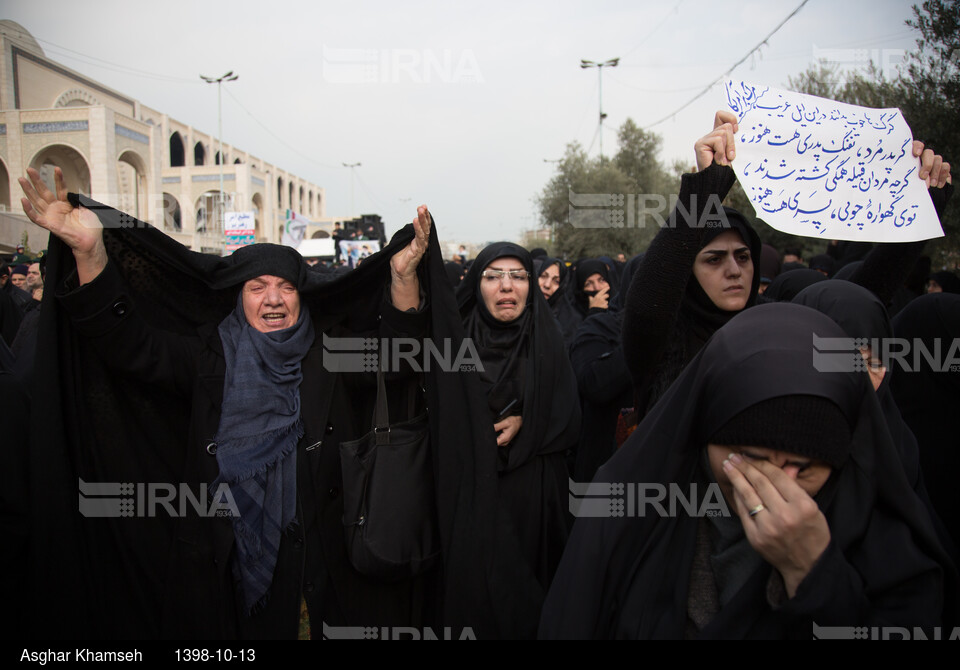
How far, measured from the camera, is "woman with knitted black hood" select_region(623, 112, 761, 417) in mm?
1733

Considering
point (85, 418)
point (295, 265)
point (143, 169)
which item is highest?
point (143, 169)

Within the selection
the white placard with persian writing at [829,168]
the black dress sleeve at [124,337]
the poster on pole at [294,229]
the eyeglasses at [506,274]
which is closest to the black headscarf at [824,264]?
the white placard with persian writing at [829,168]

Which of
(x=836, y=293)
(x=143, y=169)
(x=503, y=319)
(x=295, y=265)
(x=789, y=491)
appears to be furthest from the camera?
(x=143, y=169)

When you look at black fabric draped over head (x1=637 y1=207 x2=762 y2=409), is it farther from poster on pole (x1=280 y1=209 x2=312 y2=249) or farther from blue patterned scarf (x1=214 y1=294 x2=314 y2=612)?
poster on pole (x1=280 y1=209 x2=312 y2=249)

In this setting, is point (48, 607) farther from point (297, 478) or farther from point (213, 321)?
point (213, 321)

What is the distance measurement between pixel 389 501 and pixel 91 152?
37.2m

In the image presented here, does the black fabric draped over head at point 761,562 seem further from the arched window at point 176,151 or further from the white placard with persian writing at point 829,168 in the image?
the arched window at point 176,151

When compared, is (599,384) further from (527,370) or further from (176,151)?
(176,151)

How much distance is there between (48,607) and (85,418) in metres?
0.60

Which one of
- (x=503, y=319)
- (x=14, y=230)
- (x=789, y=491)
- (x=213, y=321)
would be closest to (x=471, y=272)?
(x=503, y=319)

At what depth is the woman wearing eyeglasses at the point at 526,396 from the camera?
8.08 feet

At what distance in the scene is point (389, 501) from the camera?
6.56 ft

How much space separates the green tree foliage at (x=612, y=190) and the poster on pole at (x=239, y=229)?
14083mm

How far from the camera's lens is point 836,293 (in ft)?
6.46
